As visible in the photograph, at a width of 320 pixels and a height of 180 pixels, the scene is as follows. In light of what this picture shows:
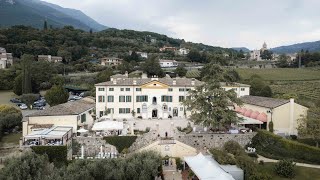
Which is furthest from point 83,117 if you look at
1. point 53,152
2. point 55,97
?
point 55,97

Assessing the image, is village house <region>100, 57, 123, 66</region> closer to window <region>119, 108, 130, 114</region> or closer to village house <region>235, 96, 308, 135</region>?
window <region>119, 108, 130, 114</region>

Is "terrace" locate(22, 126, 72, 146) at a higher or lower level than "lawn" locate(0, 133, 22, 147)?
higher

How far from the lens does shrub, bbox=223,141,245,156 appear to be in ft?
105

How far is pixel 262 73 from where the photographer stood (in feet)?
300

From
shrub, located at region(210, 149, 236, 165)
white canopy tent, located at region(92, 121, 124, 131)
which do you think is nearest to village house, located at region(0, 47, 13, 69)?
white canopy tent, located at region(92, 121, 124, 131)

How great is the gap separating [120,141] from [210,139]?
9.22 meters

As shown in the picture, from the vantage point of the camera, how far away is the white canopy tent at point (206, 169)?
2444 cm

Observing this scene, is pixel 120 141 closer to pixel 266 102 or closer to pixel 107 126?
pixel 107 126

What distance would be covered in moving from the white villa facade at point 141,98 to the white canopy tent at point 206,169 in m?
15.7

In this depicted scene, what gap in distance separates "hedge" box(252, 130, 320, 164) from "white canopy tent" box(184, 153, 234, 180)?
844 cm

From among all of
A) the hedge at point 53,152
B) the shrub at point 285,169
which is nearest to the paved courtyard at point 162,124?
the hedge at point 53,152

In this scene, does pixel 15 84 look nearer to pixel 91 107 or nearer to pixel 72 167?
pixel 91 107

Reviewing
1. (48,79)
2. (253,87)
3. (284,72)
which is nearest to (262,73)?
(284,72)

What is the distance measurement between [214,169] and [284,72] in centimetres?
7583
